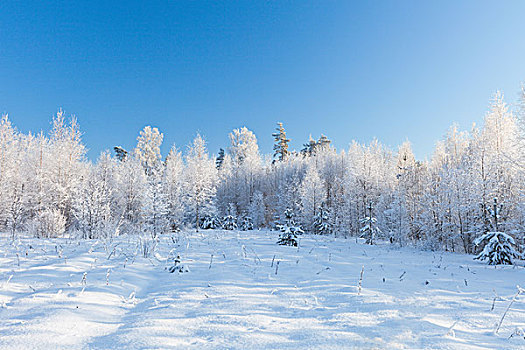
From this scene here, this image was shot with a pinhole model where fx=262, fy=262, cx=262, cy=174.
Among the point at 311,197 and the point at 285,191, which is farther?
the point at 285,191

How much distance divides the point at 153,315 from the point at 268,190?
4293 cm

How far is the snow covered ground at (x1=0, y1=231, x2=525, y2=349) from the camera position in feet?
6.88

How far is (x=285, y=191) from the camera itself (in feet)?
135

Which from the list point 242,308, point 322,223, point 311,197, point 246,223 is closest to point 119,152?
point 246,223

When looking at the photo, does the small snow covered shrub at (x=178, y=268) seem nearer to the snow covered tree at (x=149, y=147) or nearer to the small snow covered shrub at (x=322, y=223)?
the small snow covered shrub at (x=322, y=223)

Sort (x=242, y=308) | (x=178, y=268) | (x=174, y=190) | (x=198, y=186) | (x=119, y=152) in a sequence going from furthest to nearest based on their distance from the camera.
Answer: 1. (x=119, y=152)
2. (x=174, y=190)
3. (x=198, y=186)
4. (x=178, y=268)
5. (x=242, y=308)

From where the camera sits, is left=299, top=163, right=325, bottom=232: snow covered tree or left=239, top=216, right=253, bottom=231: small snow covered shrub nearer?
left=299, top=163, right=325, bottom=232: snow covered tree

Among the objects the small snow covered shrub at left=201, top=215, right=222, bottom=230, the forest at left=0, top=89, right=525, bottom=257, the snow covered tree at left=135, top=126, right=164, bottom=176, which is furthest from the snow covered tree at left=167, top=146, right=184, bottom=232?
the snow covered tree at left=135, top=126, right=164, bottom=176

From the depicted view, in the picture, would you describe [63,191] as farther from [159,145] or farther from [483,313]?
[483,313]

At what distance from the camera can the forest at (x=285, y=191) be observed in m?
15.8

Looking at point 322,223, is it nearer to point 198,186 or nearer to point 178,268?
point 198,186

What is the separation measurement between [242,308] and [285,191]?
127ft

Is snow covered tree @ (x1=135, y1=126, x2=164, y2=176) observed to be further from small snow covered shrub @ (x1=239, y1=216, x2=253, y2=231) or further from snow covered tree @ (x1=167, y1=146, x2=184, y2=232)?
small snow covered shrub @ (x1=239, y1=216, x2=253, y2=231)

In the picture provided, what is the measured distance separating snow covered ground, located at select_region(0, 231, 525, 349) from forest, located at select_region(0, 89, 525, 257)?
4.90 meters
